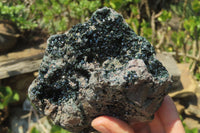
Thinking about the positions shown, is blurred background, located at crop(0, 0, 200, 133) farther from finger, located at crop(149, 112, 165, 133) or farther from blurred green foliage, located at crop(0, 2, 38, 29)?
finger, located at crop(149, 112, 165, 133)

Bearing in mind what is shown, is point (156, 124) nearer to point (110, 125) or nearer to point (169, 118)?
point (169, 118)

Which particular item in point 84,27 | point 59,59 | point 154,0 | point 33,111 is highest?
point 154,0

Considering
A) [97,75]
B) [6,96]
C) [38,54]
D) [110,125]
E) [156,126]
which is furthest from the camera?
[38,54]

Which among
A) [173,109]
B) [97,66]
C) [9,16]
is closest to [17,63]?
[9,16]

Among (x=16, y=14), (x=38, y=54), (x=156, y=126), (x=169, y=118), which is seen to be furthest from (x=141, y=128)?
(x=16, y=14)

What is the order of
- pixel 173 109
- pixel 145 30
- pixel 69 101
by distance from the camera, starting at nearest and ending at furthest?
pixel 69 101 → pixel 173 109 → pixel 145 30

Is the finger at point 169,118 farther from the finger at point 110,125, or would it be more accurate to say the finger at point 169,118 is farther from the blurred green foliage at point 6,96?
the blurred green foliage at point 6,96

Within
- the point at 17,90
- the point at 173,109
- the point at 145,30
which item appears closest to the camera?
the point at 173,109

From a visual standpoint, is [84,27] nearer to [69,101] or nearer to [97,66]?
[97,66]
